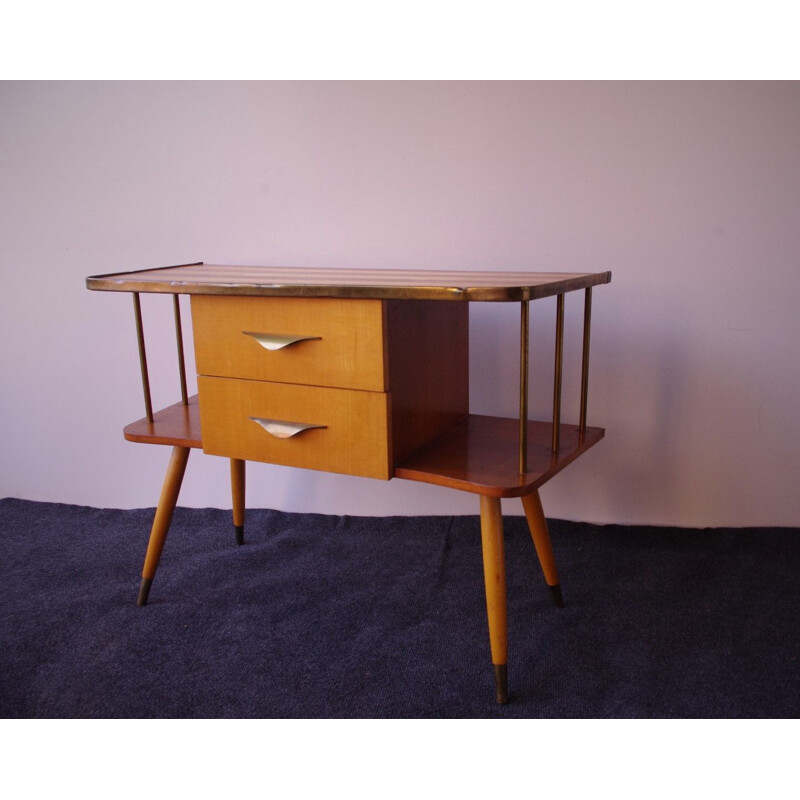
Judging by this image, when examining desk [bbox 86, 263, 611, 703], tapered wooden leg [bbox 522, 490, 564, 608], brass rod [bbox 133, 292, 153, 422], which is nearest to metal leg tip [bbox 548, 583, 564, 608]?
tapered wooden leg [bbox 522, 490, 564, 608]

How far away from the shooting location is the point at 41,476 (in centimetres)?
202

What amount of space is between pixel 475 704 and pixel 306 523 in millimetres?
767

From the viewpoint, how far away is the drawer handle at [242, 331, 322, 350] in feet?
3.75

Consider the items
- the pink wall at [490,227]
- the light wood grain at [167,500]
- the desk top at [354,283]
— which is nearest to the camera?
the desk top at [354,283]

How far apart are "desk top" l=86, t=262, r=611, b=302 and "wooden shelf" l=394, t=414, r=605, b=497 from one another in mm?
266

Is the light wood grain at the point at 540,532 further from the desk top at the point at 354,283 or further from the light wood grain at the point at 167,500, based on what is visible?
the light wood grain at the point at 167,500

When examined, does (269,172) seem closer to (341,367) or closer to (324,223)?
(324,223)

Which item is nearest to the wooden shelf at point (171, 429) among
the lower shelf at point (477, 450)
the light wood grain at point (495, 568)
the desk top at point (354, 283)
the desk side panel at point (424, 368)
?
the lower shelf at point (477, 450)

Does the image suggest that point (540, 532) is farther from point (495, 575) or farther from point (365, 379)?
point (365, 379)

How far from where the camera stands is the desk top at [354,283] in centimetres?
102

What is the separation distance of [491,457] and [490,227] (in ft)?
2.09

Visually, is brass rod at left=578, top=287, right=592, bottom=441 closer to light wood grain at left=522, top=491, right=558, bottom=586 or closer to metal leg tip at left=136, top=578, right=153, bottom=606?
light wood grain at left=522, top=491, right=558, bottom=586

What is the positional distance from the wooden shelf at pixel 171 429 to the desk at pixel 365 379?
10 millimetres

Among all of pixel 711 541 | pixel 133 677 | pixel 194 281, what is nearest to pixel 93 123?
pixel 194 281
